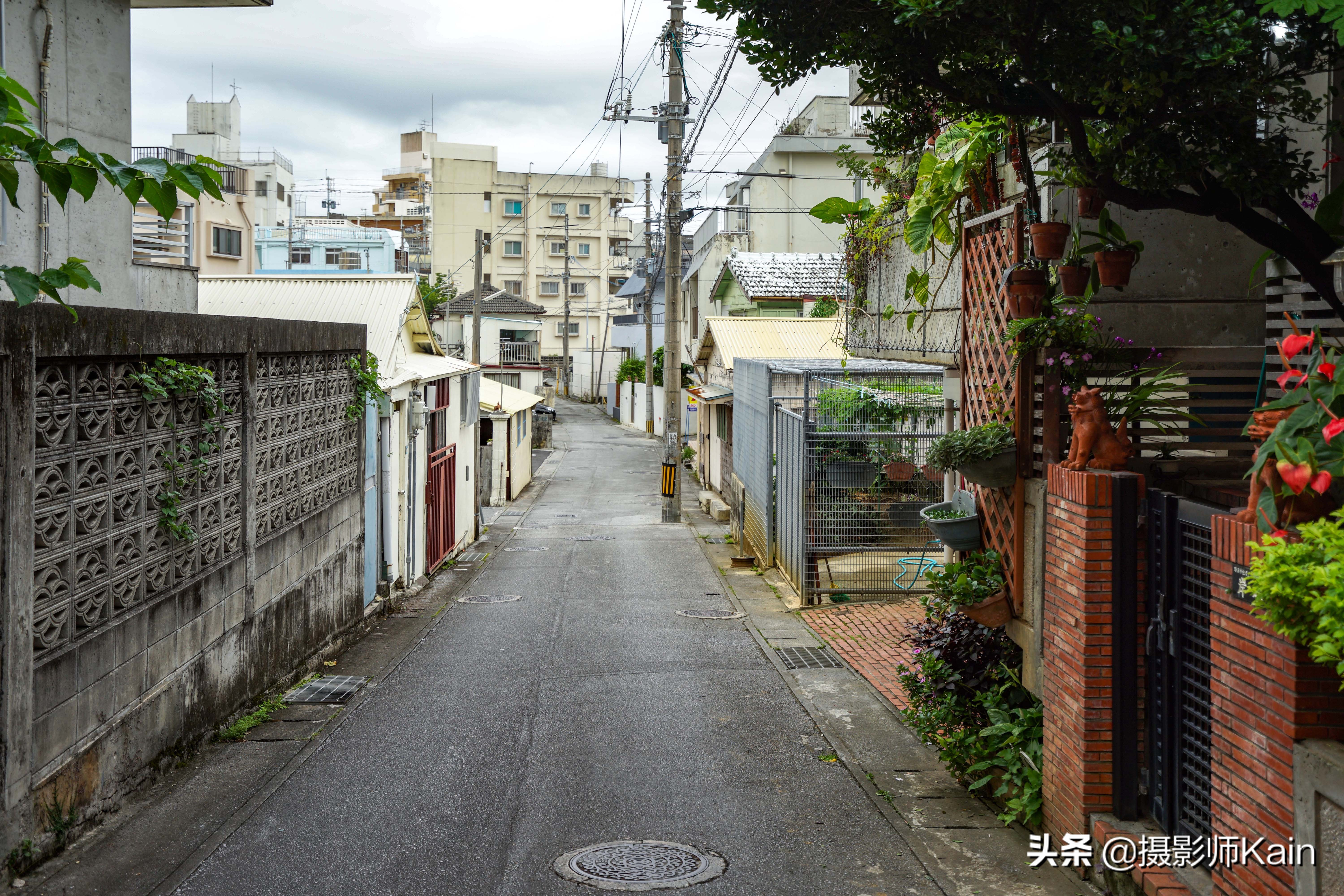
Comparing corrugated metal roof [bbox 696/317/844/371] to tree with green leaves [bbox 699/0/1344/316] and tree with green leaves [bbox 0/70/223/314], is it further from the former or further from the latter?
tree with green leaves [bbox 0/70/223/314]

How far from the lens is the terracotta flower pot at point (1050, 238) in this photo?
21.8ft

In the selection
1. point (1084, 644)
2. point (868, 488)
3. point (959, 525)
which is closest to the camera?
point (1084, 644)

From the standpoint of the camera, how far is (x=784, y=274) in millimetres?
36000

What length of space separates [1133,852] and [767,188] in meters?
41.2

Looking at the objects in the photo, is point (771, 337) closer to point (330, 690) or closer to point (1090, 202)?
point (330, 690)

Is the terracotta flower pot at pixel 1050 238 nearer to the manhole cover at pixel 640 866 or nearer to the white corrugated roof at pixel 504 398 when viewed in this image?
the manhole cover at pixel 640 866

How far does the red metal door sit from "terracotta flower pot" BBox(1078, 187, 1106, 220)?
43.0 ft

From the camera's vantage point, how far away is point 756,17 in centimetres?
600

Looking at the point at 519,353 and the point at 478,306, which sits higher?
the point at 478,306

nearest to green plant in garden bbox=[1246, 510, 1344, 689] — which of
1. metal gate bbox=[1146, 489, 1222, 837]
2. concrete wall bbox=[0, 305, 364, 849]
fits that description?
metal gate bbox=[1146, 489, 1222, 837]

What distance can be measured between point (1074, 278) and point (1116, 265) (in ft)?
0.77

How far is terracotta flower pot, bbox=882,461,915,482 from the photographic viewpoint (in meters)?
15.0

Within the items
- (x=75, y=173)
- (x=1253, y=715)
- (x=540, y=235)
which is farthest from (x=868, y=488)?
(x=540, y=235)

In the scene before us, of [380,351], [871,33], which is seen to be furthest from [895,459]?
[871,33]
